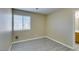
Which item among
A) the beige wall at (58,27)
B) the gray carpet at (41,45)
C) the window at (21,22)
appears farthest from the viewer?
the window at (21,22)

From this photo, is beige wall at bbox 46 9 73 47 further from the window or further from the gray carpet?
the window

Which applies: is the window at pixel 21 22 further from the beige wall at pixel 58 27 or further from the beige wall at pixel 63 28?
the beige wall at pixel 63 28

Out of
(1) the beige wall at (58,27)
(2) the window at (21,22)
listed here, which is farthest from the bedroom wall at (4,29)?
(2) the window at (21,22)

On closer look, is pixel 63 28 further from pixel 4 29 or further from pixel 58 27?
pixel 4 29

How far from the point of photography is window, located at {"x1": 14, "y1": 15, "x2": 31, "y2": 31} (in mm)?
3031

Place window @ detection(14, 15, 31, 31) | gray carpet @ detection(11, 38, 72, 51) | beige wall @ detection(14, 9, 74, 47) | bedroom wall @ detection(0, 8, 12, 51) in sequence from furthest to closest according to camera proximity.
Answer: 1. window @ detection(14, 15, 31, 31)
2. gray carpet @ detection(11, 38, 72, 51)
3. beige wall @ detection(14, 9, 74, 47)
4. bedroom wall @ detection(0, 8, 12, 51)

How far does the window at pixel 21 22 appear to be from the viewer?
3031mm

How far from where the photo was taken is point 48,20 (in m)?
2.33

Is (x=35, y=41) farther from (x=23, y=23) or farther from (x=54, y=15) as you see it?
(x=54, y=15)

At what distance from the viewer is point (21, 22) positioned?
324 cm

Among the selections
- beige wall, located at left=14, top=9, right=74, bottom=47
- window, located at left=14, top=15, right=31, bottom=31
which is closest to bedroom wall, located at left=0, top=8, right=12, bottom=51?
beige wall, located at left=14, top=9, right=74, bottom=47

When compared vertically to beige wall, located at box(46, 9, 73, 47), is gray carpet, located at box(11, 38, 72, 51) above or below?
below

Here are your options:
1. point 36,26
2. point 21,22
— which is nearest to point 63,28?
point 36,26
